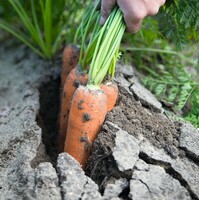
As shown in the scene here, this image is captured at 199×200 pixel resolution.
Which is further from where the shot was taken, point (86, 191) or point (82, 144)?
point (82, 144)

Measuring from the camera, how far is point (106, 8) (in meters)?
2.32

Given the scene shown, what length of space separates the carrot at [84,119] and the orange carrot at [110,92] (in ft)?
0.21

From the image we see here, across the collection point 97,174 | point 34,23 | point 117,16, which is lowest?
point 97,174

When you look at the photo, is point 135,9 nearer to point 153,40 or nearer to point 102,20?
point 102,20

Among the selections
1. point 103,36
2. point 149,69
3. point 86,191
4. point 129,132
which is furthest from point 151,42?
point 86,191

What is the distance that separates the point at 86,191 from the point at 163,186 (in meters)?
0.33

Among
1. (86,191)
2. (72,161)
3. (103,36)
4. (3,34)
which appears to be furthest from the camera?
(3,34)

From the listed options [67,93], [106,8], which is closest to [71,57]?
[67,93]

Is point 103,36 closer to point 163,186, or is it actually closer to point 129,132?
point 129,132

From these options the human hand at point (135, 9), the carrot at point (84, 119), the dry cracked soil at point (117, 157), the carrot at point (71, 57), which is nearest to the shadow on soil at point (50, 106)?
the dry cracked soil at point (117, 157)

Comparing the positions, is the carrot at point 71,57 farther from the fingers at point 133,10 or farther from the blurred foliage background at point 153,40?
the fingers at point 133,10

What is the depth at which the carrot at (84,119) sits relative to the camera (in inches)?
86.6

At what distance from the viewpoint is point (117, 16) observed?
2258mm

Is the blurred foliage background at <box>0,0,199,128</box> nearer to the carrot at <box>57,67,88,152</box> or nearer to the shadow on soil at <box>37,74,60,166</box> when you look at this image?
the shadow on soil at <box>37,74,60,166</box>
